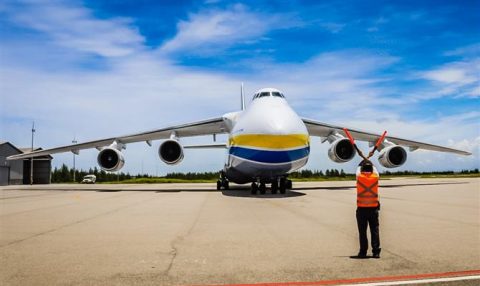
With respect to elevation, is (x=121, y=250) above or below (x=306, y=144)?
below

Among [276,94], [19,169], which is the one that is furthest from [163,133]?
[19,169]

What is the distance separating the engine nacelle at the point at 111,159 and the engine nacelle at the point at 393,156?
14.5 m

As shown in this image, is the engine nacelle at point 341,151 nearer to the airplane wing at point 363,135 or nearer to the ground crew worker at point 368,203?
the airplane wing at point 363,135

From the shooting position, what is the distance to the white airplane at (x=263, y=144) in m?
15.9

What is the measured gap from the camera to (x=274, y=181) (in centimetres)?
1800

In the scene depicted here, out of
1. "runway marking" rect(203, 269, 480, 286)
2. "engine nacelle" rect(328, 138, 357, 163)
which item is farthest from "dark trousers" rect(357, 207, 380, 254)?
"engine nacelle" rect(328, 138, 357, 163)

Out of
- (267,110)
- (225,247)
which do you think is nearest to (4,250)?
(225,247)

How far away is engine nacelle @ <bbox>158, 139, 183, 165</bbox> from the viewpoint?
69.9 feet

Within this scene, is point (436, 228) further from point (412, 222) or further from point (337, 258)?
point (337, 258)

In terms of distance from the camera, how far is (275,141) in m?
15.6

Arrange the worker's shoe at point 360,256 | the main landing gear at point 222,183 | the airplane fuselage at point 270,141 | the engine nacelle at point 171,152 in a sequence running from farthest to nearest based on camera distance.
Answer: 1. the main landing gear at point 222,183
2. the engine nacelle at point 171,152
3. the airplane fuselage at point 270,141
4. the worker's shoe at point 360,256

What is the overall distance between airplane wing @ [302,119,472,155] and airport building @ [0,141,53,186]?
118 feet

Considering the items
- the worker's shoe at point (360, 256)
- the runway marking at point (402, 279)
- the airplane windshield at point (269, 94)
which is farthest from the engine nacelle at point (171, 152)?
the runway marking at point (402, 279)

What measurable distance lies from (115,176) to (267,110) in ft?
248
